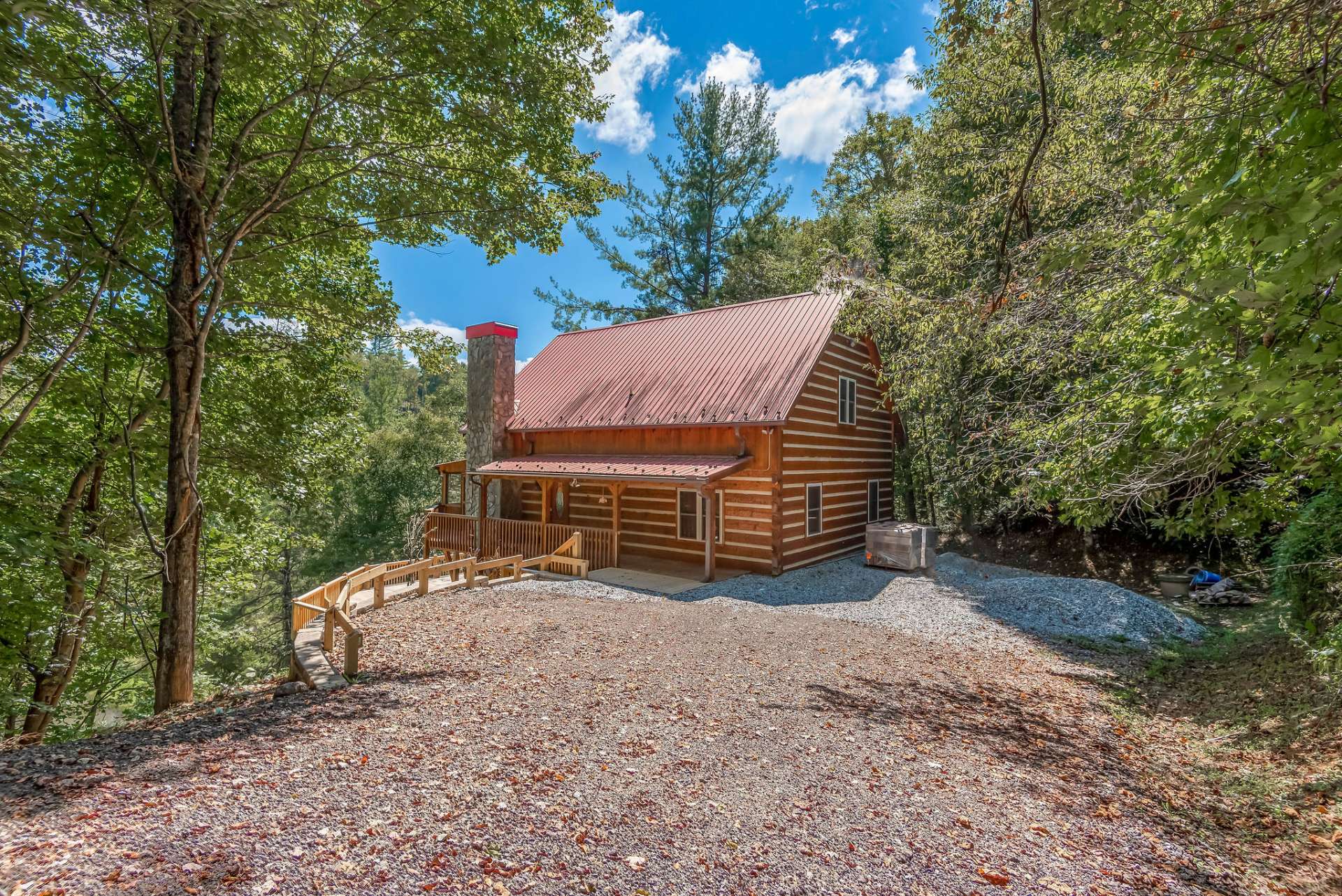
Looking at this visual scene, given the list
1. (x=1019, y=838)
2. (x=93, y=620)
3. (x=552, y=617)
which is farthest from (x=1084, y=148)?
(x=93, y=620)

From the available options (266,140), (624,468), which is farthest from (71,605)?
(624,468)

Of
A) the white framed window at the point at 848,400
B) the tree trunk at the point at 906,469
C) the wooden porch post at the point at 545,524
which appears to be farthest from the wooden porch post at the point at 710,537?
the tree trunk at the point at 906,469

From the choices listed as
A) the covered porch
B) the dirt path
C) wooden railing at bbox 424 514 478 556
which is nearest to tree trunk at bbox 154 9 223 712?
the dirt path

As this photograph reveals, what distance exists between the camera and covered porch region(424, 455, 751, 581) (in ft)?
41.9

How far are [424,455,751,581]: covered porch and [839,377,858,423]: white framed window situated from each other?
13.4ft

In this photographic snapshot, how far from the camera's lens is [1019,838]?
3.50 meters

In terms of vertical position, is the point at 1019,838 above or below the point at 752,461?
below

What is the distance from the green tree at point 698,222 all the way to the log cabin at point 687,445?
10.8 metres

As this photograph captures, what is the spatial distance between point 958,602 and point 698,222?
2352 centimetres

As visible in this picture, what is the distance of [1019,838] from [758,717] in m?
2.12

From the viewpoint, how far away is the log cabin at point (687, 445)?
13.1m

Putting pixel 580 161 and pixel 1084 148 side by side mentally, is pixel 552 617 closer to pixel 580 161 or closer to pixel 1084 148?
pixel 580 161

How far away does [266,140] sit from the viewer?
7.29 m

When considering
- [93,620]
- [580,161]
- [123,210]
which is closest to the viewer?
[123,210]
